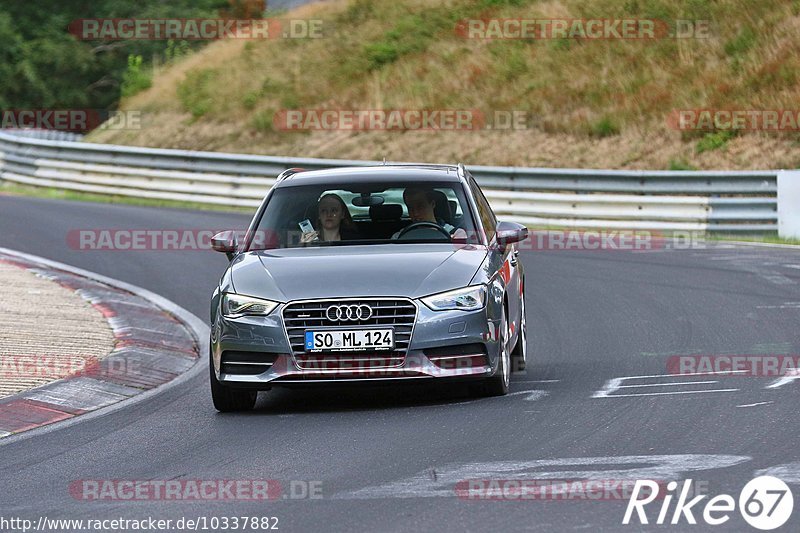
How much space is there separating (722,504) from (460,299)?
3.43 meters

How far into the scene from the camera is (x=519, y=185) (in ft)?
85.3

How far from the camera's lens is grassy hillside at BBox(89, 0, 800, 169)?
3141 centimetres

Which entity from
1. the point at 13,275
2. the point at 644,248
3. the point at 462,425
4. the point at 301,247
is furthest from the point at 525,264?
the point at 462,425

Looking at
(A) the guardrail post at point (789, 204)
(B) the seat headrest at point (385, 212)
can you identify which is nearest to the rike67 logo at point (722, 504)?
(B) the seat headrest at point (385, 212)

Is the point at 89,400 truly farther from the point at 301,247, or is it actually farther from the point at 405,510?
the point at 405,510

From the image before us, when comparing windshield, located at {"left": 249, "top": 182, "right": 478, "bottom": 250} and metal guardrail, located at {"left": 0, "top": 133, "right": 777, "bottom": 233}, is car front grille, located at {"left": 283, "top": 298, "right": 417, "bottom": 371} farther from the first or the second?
metal guardrail, located at {"left": 0, "top": 133, "right": 777, "bottom": 233}

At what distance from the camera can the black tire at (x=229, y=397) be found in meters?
10.1

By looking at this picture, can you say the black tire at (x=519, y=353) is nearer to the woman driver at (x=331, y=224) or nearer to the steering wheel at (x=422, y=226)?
the steering wheel at (x=422, y=226)

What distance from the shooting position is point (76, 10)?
64.1 m

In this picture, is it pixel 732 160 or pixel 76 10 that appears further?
pixel 76 10

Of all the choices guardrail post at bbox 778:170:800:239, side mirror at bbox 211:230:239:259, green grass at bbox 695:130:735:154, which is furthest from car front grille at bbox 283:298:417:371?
green grass at bbox 695:130:735:154

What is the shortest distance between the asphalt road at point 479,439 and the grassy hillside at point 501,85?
16.2 meters

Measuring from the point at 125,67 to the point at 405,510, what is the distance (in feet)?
192

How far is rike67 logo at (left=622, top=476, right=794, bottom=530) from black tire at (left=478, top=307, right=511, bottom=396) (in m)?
3.04
